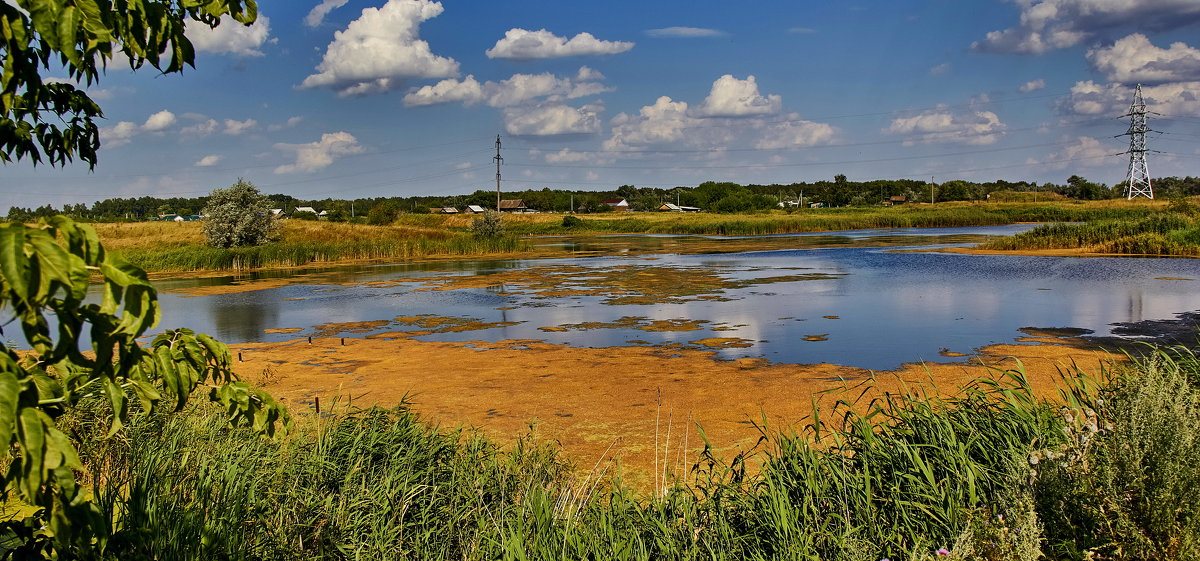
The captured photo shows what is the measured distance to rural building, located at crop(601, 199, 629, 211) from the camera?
142 m

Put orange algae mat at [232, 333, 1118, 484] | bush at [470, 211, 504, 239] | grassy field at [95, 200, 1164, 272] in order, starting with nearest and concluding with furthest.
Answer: orange algae mat at [232, 333, 1118, 484]
grassy field at [95, 200, 1164, 272]
bush at [470, 211, 504, 239]

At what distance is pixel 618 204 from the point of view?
146 m

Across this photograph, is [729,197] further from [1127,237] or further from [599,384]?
[599,384]

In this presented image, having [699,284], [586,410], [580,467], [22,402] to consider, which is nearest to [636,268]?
[699,284]

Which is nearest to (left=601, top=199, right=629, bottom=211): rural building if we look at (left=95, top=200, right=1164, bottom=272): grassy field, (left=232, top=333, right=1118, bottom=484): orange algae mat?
(left=95, top=200, right=1164, bottom=272): grassy field

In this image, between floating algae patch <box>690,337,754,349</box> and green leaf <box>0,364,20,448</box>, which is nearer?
green leaf <box>0,364,20,448</box>

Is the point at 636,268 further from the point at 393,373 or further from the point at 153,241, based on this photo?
the point at 153,241

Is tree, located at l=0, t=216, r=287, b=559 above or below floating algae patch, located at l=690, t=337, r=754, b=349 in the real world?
above

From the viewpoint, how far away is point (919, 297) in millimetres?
21359

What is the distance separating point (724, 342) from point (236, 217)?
35.9 metres

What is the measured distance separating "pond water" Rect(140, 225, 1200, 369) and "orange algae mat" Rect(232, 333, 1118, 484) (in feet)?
3.35

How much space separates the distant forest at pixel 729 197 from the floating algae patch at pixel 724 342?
265 feet

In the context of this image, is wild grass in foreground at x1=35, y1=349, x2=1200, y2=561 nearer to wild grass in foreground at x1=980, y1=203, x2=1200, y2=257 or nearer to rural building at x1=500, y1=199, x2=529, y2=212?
wild grass in foreground at x1=980, y1=203, x2=1200, y2=257

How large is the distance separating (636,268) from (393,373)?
852 inches
